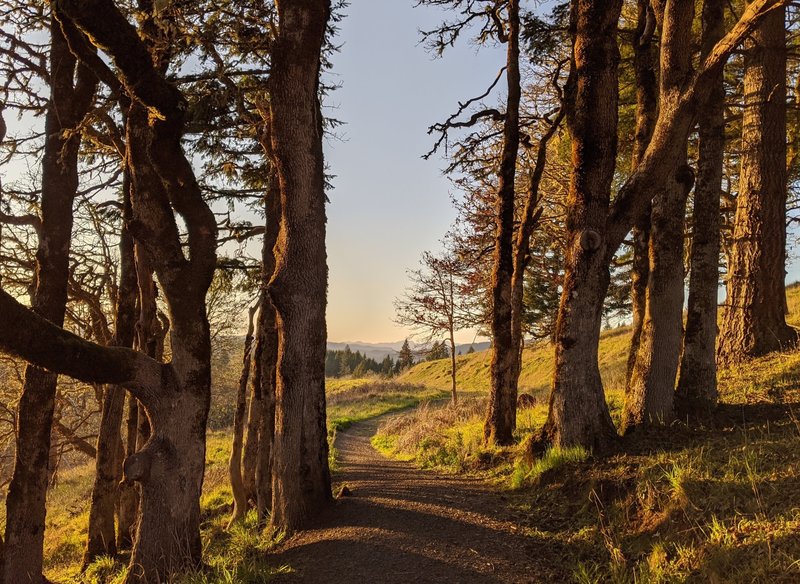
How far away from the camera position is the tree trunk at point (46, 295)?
258 inches

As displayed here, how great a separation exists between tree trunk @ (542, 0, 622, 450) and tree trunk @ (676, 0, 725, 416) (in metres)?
1.42

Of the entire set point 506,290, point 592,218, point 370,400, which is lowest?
point 370,400

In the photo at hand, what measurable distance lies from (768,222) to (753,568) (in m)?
8.08

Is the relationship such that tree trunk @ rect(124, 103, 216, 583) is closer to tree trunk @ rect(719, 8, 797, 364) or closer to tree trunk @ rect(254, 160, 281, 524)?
tree trunk @ rect(254, 160, 281, 524)

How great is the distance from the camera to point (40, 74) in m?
8.15

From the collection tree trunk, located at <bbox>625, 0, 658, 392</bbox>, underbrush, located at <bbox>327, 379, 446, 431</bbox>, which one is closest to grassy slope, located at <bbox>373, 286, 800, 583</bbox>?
tree trunk, located at <bbox>625, 0, 658, 392</bbox>

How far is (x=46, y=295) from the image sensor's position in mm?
7168

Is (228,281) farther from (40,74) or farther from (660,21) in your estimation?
(660,21)

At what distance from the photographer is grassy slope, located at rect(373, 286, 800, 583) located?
3.56 m

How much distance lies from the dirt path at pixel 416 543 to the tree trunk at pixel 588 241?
62.4 inches

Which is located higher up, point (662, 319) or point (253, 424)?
point (662, 319)

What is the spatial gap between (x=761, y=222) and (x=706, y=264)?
3.31 m

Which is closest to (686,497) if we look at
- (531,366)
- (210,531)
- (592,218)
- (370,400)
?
(592,218)

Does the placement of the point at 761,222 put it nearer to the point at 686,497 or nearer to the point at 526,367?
the point at 686,497
